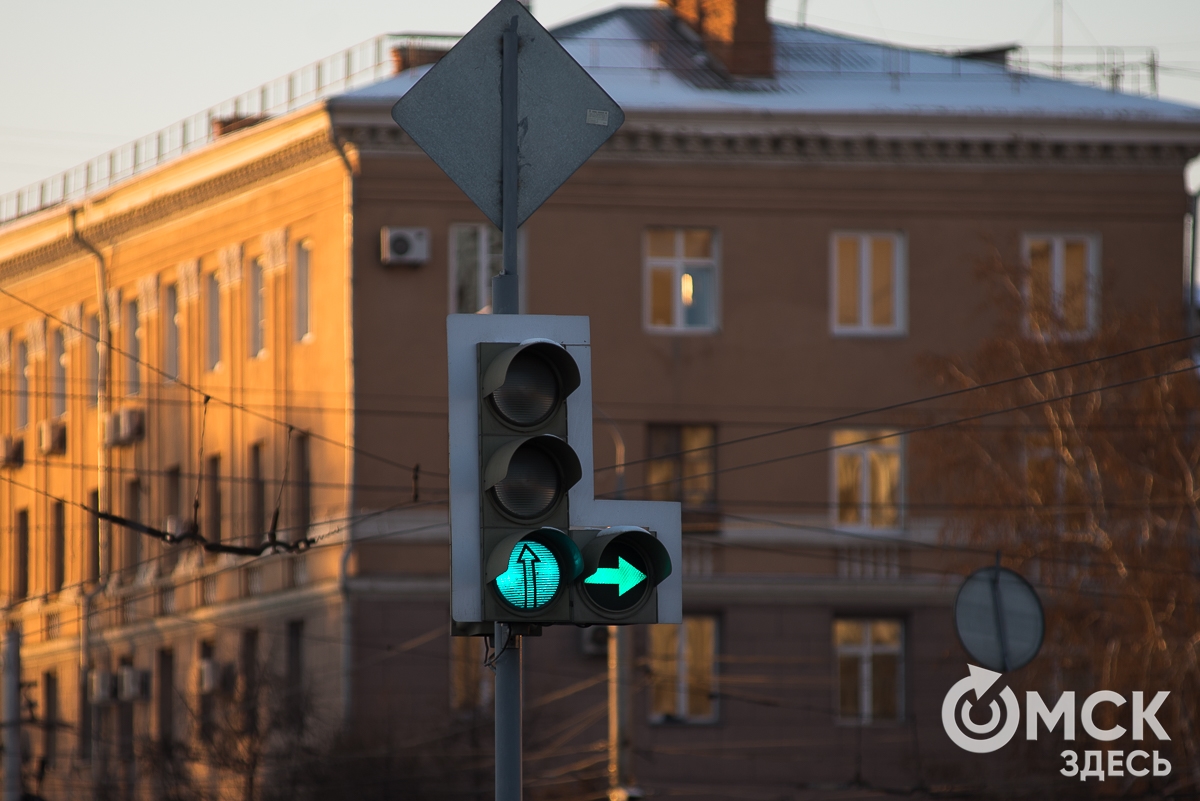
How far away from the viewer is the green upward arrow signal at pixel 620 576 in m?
7.50

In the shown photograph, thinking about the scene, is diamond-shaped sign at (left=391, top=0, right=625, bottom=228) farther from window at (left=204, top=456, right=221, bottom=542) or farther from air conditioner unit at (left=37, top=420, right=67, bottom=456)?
air conditioner unit at (left=37, top=420, right=67, bottom=456)

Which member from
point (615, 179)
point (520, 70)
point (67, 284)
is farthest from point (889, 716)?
point (520, 70)

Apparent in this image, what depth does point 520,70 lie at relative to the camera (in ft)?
27.8

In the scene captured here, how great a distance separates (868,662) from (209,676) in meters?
11.3

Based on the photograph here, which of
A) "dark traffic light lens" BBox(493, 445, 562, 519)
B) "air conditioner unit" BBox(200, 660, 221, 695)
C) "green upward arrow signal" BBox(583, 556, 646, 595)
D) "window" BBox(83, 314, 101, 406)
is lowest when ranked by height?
"air conditioner unit" BBox(200, 660, 221, 695)

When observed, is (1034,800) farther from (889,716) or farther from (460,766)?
(460,766)

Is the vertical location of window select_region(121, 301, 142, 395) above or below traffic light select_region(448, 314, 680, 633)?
above

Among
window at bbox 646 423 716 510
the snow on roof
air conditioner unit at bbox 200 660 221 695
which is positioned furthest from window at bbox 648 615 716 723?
the snow on roof

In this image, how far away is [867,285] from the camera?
36844 millimetres

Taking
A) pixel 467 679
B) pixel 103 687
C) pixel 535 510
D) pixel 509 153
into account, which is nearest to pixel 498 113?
pixel 509 153

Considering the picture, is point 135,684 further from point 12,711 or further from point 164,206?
point 164,206

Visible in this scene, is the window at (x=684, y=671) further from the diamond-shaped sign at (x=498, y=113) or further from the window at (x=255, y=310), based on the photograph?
the diamond-shaped sign at (x=498, y=113)

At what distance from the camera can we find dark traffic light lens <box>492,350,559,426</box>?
7.53m

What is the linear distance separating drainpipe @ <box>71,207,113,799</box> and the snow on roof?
988cm
